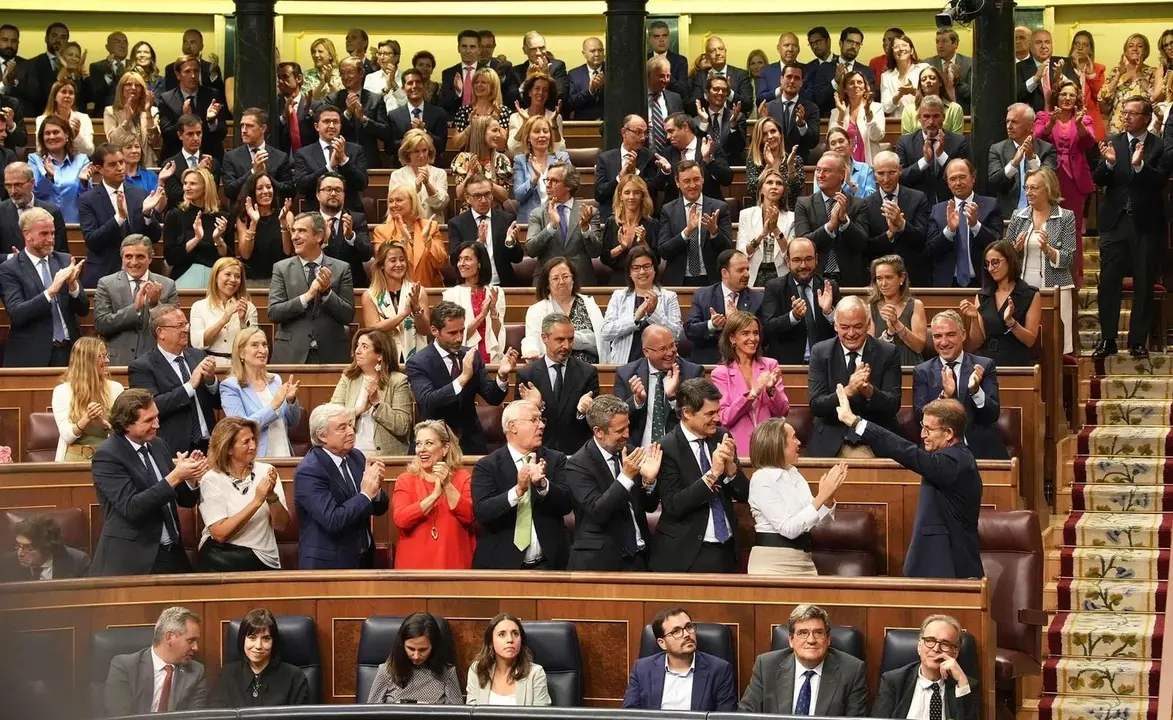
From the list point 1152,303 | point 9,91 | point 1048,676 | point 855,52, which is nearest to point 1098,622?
point 1048,676

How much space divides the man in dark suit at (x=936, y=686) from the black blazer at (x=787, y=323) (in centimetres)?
225

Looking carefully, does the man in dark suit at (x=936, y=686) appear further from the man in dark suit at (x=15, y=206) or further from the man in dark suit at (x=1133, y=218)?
the man in dark suit at (x=15, y=206)

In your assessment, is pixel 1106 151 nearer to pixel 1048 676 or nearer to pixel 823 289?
pixel 823 289

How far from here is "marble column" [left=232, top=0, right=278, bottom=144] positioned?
9.52m

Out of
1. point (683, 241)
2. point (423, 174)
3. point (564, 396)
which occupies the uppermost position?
point (423, 174)

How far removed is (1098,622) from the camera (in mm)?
6289

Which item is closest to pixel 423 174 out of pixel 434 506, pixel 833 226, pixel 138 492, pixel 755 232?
pixel 755 232

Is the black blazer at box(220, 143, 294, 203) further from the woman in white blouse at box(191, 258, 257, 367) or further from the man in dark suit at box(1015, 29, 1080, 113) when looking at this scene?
the man in dark suit at box(1015, 29, 1080, 113)

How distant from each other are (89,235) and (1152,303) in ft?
16.8

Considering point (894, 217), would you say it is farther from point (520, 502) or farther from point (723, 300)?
point (520, 502)

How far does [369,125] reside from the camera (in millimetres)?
9297

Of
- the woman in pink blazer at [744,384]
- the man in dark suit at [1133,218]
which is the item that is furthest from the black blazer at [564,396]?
the man in dark suit at [1133,218]

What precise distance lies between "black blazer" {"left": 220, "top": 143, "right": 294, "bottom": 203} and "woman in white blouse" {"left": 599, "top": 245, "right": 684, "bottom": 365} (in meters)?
2.28

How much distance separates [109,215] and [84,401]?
196 centimetres
